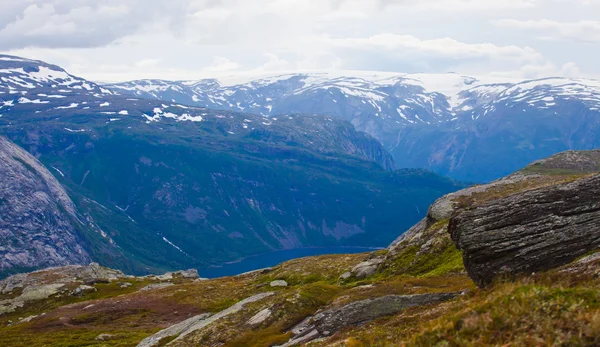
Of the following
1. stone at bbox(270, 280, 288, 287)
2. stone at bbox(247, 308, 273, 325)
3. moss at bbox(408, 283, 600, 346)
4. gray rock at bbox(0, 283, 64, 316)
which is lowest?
gray rock at bbox(0, 283, 64, 316)

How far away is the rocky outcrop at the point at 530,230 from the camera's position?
94.7ft

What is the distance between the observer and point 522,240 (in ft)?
96.5

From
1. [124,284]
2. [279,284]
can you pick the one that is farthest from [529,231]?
[124,284]

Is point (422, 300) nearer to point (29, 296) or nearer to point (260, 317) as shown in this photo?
point (260, 317)

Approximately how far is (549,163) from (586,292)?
139371 millimetres

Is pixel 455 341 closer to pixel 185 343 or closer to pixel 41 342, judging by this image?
pixel 185 343

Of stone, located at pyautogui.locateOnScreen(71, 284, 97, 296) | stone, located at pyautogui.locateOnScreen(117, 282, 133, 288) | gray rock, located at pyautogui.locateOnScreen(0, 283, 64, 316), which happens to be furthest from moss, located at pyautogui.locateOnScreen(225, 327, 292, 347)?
stone, located at pyautogui.locateOnScreen(117, 282, 133, 288)

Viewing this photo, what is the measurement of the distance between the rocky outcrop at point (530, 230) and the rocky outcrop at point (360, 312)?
3.35 meters

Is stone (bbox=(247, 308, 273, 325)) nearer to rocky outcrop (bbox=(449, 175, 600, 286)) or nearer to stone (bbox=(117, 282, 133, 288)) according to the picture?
rocky outcrop (bbox=(449, 175, 600, 286))

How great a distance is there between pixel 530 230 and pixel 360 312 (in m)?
11.2

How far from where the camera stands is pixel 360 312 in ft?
109

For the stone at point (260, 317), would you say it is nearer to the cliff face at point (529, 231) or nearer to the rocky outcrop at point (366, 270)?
the cliff face at point (529, 231)

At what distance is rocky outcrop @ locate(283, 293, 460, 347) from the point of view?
3222 cm

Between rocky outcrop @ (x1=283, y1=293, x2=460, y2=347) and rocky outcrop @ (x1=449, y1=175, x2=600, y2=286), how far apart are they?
335cm
